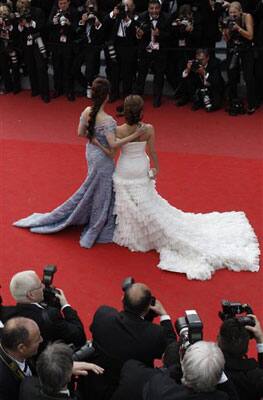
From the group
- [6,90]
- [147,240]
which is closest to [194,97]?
[6,90]

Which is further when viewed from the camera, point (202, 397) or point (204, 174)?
point (204, 174)

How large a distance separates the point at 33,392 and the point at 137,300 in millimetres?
755

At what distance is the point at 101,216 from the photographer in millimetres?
5586

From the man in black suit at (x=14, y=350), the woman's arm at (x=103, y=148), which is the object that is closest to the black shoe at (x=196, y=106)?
the woman's arm at (x=103, y=148)

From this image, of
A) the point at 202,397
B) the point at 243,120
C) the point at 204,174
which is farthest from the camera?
the point at 243,120

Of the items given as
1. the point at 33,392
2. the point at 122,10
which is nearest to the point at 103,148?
the point at 33,392

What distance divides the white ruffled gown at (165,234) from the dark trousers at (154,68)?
10.6ft

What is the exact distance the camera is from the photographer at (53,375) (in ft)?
9.18

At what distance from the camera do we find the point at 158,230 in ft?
17.7

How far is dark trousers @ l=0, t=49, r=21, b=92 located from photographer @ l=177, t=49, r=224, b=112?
240 cm

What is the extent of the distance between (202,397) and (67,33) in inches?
258

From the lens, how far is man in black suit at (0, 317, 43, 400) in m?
3.04

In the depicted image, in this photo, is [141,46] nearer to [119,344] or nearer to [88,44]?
[88,44]

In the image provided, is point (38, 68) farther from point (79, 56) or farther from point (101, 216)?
point (101, 216)
